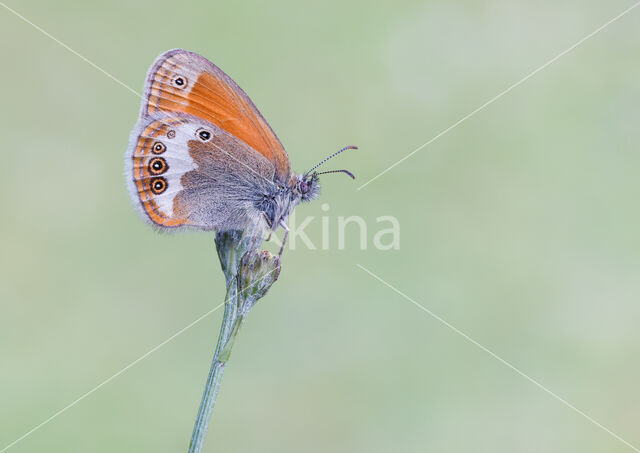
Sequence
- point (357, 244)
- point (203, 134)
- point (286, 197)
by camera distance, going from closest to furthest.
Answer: point (203, 134) → point (286, 197) → point (357, 244)

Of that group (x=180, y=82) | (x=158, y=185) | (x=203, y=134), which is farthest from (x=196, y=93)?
(x=158, y=185)

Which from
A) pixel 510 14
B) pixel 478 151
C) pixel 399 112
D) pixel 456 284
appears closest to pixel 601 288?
pixel 456 284

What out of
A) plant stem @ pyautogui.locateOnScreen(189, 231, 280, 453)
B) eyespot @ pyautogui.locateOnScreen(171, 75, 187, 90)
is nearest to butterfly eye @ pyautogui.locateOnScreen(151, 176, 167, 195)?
eyespot @ pyautogui.locateOnScreen(171, 75, 187, 90)

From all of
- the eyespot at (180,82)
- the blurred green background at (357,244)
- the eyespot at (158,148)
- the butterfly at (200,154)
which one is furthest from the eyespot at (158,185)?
the blurred green background at (357,244)

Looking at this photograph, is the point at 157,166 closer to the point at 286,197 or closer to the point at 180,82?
the point at 180,82

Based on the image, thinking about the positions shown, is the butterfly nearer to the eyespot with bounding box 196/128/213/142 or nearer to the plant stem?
the eyespot with bounding box 196/128/213/142

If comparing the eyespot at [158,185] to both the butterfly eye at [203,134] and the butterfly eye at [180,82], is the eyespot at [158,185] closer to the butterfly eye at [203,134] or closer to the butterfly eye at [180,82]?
the butterfly eye at [203,134]

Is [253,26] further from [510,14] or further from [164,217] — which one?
[164,217]
